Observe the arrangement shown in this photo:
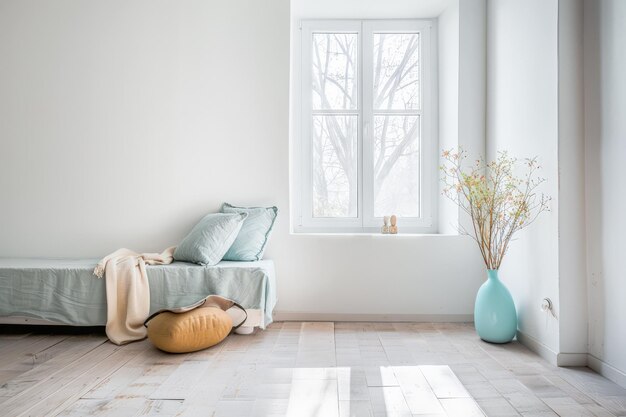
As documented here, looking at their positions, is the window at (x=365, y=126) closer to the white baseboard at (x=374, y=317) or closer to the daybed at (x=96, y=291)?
the white baseboard at (x=374, y=317)

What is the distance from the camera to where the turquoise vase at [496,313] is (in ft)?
10.4

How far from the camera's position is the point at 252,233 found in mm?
3662

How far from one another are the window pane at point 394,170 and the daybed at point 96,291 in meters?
1.55

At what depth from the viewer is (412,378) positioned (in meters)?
2.50

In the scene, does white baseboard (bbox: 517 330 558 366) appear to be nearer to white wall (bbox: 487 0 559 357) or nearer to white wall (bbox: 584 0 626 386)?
white wall (bbox: 487 0 559 357)

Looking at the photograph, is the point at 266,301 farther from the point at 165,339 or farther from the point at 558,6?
the point at 558,6

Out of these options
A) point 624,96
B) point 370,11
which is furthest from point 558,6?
point 370,11

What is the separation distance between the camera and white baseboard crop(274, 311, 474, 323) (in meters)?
3.81

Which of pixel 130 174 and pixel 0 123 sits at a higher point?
pixel 0 123

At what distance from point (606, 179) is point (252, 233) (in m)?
2.46

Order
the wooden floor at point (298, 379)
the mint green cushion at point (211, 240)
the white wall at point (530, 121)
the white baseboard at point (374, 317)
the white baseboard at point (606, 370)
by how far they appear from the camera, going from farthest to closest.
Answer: the white baseboard at point (374, 317), the mint green cushion at point (211, 240), the white wall at point (530, 121), the white baseboard at point (606, 370), the wooden floor at point (298, 379)

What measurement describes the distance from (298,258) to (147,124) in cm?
178

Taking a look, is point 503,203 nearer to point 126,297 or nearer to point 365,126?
point 365,126

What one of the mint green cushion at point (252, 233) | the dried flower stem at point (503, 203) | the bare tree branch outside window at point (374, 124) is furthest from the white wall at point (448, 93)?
the mint green cushion at point (252, 233)
